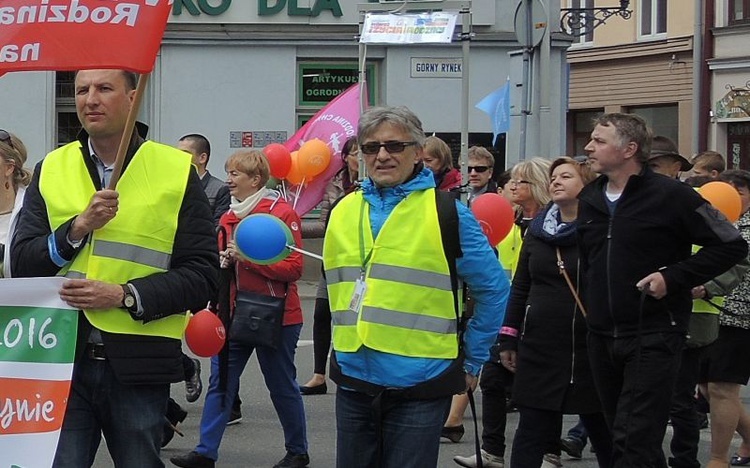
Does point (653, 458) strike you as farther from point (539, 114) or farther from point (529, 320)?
point (539, 114)

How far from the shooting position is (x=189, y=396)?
9.55m

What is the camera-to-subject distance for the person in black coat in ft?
21.5

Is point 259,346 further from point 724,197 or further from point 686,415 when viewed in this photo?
point 724,197

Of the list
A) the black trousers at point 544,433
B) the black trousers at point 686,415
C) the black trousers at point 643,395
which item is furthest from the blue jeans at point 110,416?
the black trousers at point 686,415

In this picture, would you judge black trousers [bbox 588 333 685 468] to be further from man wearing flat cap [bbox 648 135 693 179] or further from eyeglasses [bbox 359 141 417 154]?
man wearing flat cap [bbox 648 135 693 179]

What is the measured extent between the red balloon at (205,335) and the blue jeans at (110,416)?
2739mm

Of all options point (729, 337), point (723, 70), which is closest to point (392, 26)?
point (729, 337)

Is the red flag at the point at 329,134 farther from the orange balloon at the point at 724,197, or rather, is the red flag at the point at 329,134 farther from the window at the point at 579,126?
the window at the point at 579,126

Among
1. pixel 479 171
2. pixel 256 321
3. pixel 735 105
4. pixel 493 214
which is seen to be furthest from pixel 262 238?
pixel 735 105

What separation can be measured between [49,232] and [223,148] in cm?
1654

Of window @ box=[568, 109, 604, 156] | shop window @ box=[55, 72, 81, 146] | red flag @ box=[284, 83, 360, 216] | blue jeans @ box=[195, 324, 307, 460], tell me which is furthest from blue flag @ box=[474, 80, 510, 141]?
window @ box=[568, 109, 604, 156]

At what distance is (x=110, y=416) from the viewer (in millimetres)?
4566

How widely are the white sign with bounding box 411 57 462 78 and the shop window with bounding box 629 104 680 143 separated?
474 inches

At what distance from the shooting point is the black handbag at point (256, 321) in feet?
25.5
